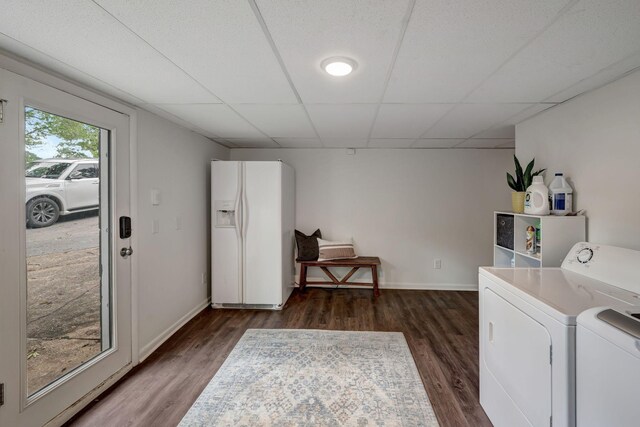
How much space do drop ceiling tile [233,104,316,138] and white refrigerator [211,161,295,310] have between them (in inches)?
15.6

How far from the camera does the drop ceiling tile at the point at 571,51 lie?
1.12m

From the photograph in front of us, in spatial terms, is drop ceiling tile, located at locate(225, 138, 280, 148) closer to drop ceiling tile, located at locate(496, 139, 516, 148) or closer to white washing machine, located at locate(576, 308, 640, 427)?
drop ceiling tile, located at locate(496, 139, 516, 148)

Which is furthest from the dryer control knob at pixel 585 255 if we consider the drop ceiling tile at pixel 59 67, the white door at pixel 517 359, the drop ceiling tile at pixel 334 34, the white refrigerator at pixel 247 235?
the drop ceiling tile at pixel 59 67

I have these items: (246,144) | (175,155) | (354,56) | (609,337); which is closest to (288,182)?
(246,144)

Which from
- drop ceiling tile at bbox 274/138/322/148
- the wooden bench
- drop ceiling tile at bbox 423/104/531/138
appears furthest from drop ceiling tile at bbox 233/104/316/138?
the wooden bench

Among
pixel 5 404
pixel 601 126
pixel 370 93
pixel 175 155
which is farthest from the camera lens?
pixel 175 155

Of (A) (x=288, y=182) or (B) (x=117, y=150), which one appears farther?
(A) (x=288, y=182)

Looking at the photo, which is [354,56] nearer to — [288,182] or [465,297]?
[288,182]

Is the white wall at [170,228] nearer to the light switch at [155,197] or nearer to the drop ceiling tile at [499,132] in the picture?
the light switch at [155,197]

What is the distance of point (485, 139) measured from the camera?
3.37 metres

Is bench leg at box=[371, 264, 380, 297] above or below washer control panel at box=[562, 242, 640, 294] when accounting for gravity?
below

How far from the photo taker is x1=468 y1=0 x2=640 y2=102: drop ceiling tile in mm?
1124

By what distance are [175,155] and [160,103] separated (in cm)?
68

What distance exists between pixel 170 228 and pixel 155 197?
377mm
